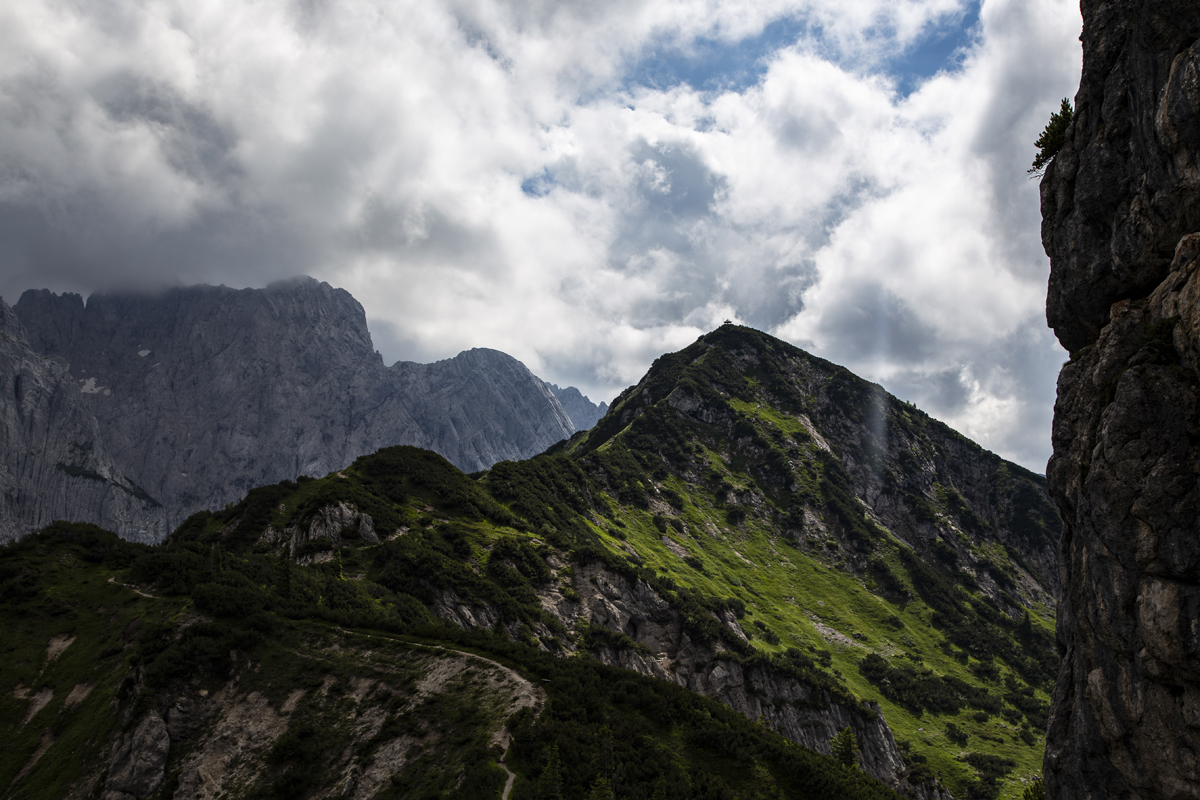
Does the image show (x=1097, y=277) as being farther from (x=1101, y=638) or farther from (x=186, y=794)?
(x=186, y=794)

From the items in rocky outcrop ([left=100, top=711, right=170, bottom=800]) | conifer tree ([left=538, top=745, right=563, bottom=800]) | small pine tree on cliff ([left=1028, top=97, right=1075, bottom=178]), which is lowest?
rocky outcrop ([left=100, top=711, right=170, bottom=800])

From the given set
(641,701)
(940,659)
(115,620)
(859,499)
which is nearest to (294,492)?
(115,620)

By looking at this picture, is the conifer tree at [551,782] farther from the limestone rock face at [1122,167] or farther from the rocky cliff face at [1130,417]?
the limestone rock face at [1122,167]

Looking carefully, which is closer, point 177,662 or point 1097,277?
point 1097,277

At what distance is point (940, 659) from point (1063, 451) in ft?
421

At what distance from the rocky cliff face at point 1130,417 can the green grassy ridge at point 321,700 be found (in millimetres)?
16735

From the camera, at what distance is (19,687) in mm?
38406

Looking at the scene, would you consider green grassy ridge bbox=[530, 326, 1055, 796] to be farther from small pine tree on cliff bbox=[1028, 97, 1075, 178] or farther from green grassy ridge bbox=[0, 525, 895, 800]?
small pine tree on cliff bbox=[1028, 97, 1075, 178]

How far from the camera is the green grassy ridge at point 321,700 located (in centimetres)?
3300

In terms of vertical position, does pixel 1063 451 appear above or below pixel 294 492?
above

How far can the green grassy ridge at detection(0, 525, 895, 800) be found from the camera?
1299 inches

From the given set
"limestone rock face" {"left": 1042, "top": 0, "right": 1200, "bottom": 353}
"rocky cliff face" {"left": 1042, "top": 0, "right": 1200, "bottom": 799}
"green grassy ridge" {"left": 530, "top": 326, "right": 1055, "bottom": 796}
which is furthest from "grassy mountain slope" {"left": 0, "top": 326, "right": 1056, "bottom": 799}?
"limestone rock face" {"left": 1042, "top": 0, "right": 1200, "bottom": 353}

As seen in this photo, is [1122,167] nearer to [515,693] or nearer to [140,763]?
[515,693]

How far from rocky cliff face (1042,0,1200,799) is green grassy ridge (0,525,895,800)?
54.9 feet
